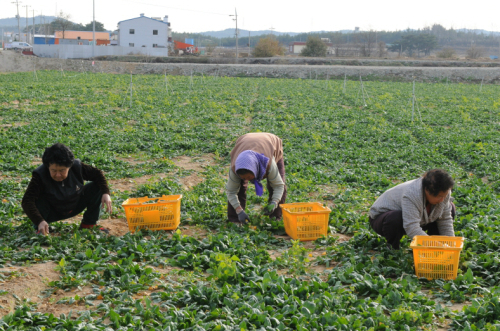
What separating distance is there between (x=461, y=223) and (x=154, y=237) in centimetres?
367

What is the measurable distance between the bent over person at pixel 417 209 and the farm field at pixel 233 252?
10.8 inches

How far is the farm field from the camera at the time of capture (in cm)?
364

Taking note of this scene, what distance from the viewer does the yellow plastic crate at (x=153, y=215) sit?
17.6 ft

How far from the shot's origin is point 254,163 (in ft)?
16.7

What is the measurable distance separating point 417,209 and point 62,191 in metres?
3.77

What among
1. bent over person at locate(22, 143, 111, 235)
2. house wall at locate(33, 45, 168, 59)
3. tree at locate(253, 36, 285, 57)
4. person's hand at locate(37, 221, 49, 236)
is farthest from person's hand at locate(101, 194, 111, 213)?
tree at locate(253, 36, 285, 57)

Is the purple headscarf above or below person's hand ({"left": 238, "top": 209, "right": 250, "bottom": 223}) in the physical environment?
above

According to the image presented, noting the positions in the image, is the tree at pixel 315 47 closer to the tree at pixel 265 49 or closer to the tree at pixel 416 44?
the tree at pixel 265 49

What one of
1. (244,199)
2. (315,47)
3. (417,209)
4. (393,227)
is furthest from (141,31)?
(417,209)

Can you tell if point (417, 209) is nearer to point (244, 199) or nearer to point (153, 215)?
point (244, 199)

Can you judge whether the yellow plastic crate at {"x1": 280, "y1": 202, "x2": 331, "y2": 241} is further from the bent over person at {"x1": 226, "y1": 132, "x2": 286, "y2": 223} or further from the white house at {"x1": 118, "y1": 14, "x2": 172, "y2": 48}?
the white house at {"x1": 118, "y1": 14, "x2": 172, "y2": 48}

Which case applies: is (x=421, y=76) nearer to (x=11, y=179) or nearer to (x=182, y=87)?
(x=182, y=87)

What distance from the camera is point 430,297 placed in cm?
410

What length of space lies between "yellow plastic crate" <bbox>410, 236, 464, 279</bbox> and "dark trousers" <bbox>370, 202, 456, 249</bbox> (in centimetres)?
33
